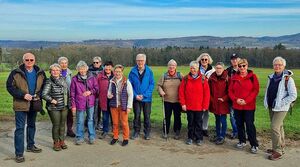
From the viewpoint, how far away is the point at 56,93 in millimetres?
7949

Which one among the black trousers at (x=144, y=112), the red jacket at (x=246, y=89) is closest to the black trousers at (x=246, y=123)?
the red jacket at (x=246, y=89)

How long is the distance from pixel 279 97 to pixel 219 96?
1546mm

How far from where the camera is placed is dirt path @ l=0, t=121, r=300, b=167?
23.3ft

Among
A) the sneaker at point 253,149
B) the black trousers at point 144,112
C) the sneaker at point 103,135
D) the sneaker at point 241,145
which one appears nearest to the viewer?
the sneaker at point 253,149

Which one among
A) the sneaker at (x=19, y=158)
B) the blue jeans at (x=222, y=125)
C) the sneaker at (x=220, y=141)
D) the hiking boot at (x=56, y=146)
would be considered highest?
the blue jeans at (x=222, y=125)

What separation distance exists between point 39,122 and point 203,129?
15.7ft

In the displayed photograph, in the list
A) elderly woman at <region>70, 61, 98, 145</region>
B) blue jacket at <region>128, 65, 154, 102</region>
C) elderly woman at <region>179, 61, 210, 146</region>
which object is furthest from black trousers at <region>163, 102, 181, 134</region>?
elderly woman at <region>70, 61, 98, 145</region>

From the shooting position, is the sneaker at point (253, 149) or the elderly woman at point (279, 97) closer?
the elderly woman at point (279, 97)

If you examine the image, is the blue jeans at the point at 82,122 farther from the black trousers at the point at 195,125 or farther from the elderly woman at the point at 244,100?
the elderly woman at the point at 244,100

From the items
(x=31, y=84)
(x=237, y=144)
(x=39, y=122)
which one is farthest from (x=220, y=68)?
(x=39, y=122)

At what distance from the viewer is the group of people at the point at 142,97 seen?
7426 mm

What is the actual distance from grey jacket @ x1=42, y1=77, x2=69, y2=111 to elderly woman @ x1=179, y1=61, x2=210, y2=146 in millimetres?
2639

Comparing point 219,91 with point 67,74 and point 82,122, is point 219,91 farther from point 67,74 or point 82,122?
point 67,74

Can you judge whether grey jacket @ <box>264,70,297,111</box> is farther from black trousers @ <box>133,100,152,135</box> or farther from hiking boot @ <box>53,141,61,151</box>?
hiking boot @ <box>53,141,61,151</box>
